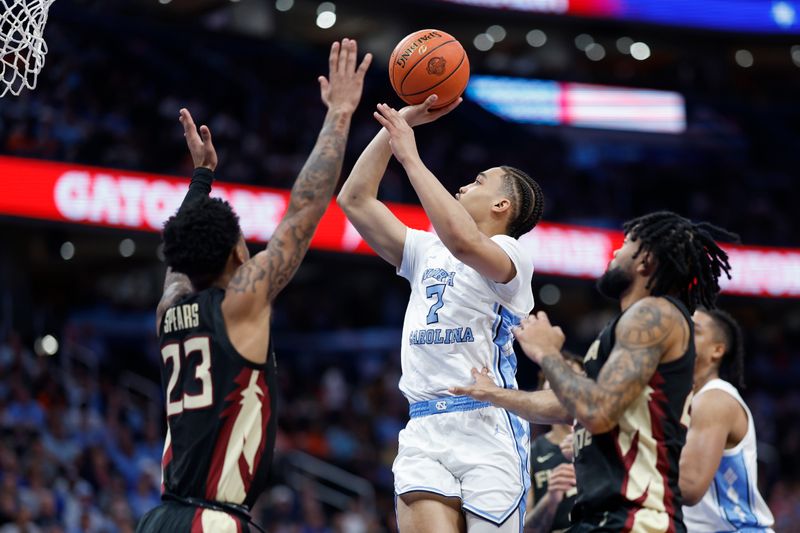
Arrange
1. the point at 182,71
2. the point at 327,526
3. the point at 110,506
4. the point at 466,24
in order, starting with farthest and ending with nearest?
the point at 466,24, the point at 182,71, the point at 327,526, the point at 110,506

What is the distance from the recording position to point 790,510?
1636 centimetres

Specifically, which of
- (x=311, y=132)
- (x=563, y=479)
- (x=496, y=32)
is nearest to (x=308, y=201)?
(x=563, y=479)

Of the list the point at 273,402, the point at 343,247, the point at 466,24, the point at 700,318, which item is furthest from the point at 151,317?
the point at 273,402

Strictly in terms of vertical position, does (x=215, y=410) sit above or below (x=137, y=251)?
below

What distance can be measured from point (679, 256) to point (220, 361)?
1.93 meters

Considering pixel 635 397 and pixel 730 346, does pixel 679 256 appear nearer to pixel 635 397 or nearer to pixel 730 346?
pixel 635 397

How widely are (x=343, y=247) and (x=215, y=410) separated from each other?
11.3m

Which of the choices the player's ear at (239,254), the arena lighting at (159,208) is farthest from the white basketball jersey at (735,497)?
the arena lighting at (159,208)

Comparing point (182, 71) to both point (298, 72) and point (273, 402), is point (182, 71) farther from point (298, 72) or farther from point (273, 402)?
point (273, 402)

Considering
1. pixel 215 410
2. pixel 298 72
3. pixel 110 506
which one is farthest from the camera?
pixel 298 72

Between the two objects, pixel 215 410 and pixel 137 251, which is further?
pixel 137 251

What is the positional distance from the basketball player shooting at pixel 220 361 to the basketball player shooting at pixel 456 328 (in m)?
0.90

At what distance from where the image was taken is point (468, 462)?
194 inches

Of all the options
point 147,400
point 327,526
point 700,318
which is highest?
point 700,318
